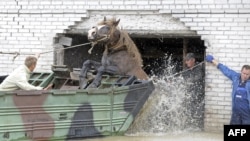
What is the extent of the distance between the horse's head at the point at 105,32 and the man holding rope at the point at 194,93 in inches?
53.9

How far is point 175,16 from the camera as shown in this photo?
9.09 meters

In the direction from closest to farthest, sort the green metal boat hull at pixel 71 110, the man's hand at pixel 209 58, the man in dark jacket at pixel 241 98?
1. the green metal boat hull at pixel 71 110
2. the man in dark jacket at pixel 241 98
3. the man's hand at pixel 209 58

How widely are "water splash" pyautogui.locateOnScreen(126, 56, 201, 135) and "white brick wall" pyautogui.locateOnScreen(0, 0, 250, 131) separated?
424 millimetres

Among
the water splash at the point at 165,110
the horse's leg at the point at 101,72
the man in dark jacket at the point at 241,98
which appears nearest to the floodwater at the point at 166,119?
the water splash at the point at 165,110

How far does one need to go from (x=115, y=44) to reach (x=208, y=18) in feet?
5.38

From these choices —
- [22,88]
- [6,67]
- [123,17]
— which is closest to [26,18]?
[6,67]

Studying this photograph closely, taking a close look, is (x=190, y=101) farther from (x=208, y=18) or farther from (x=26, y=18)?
(x=26, y=18)

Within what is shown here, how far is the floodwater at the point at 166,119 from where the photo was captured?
8166 millimetres

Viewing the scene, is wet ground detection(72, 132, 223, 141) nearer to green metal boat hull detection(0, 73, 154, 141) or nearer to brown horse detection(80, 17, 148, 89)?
green metal boat hull detection(0, 73, 154, 141)

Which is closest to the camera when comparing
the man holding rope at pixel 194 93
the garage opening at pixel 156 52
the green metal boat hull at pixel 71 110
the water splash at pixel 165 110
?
the green metal boat hull at pixel 71 110

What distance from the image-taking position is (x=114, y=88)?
7609 millimetres

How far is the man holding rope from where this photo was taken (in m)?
9.11

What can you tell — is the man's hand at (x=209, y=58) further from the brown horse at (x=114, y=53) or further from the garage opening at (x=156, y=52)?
the garage opening at (x=156, y=52)

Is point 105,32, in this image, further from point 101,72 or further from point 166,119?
point 166,119
